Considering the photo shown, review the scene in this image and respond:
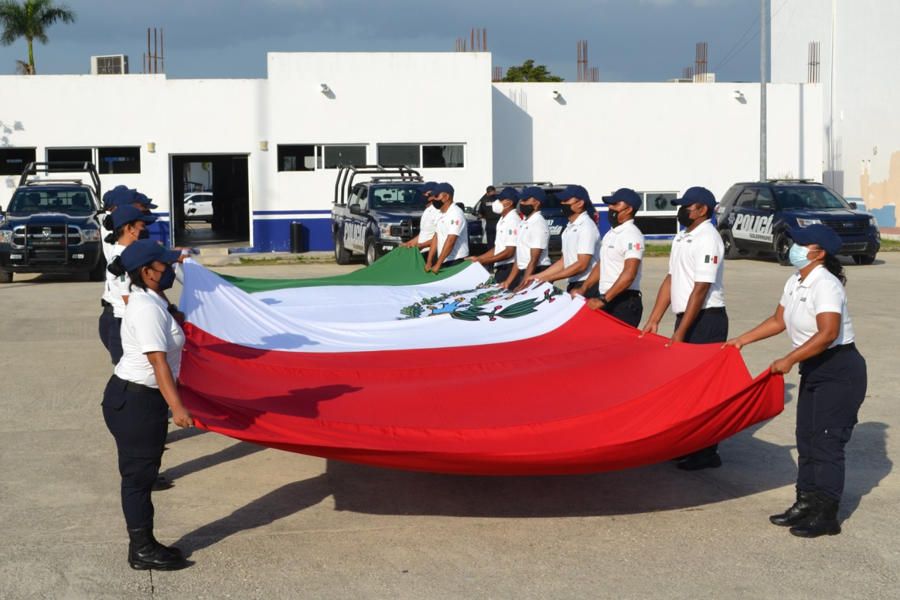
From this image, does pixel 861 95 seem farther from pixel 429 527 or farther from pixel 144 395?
pixel 144 395

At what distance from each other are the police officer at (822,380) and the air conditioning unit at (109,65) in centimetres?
2952

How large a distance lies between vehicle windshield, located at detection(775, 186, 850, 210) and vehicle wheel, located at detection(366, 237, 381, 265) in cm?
978

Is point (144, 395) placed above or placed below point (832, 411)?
above

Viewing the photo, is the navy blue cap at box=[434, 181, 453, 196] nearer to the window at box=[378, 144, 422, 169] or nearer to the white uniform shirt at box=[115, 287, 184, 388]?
the white uniform shirt at box=[115, 287, 184, 388]

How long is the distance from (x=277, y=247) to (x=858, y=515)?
27.4 m

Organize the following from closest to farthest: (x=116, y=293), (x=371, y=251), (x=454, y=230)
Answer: (x=116, y=293) → (x=454, y=230) → (x=371, y=251)

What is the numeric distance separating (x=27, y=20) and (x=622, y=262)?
41963mm

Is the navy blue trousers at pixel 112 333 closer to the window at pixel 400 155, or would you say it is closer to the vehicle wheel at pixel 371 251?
the vehicle wheel at pixel 371 251

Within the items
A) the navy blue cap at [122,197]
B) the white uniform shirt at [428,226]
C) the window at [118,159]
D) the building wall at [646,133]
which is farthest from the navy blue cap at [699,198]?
the building wall at [646,133]

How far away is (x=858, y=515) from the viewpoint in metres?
7.64

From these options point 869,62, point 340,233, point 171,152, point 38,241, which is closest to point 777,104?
point 869,62

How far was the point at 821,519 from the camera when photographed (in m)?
7.18

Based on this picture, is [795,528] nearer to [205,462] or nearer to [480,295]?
[205,462]

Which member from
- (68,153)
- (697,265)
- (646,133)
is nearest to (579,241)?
(697,265)
